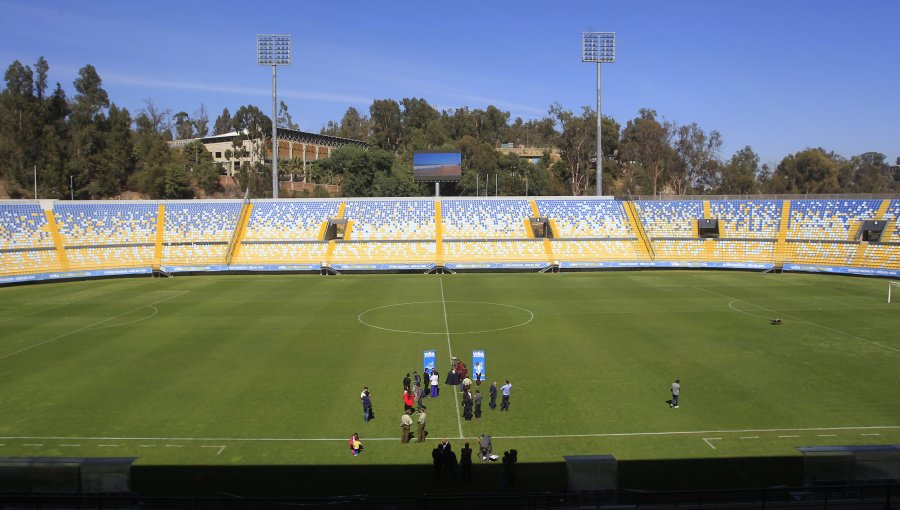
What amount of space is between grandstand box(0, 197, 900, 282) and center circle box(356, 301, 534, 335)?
16278 millimetres

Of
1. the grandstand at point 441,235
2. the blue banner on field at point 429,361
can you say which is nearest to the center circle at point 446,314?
the blue banner on field at point 429,361

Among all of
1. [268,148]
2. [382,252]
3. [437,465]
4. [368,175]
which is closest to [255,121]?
[268,148]

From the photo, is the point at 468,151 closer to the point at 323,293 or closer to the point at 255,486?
the point at 323,293

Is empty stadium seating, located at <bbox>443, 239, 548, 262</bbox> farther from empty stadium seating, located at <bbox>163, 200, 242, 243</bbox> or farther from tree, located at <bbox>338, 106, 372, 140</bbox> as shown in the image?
tree, located at <bbox>338, 106, 372, 140</bbox>

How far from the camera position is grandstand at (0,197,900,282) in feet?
171

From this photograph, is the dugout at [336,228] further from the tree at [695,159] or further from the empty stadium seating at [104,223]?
the tree at [695,159]

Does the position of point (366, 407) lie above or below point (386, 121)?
below

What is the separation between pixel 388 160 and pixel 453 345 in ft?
234

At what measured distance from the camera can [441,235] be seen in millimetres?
58375

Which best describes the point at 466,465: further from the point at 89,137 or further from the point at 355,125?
the point at 355,125

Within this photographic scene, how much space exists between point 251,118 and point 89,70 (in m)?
22.8

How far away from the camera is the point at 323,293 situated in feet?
141

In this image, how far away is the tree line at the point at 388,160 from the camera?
8256cm

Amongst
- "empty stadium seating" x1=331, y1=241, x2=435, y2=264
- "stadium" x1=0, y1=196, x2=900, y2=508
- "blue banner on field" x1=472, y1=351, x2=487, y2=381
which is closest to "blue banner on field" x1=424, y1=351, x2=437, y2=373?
"stadium" x1=0, y1=196, x2=900, y2=508
